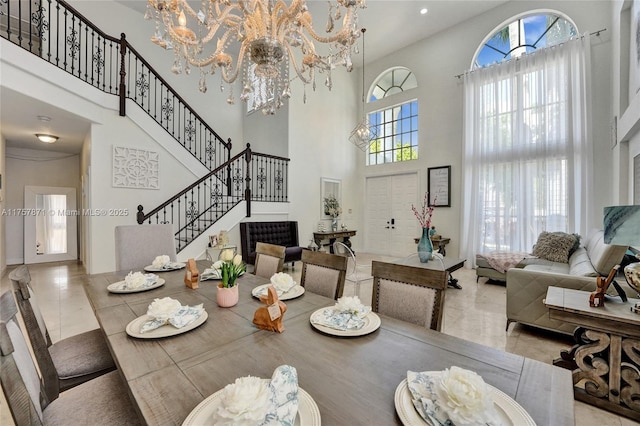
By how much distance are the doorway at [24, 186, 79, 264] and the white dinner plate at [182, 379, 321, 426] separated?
8108 mm

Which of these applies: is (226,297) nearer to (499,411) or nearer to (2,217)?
(499,411)

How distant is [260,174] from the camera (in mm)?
6098

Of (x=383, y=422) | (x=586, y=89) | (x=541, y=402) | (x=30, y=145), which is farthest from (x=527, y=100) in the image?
(x=30, y=145)

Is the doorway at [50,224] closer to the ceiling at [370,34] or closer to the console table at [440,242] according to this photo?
the ceiling at [370,34]

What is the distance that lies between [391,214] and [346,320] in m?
6.10

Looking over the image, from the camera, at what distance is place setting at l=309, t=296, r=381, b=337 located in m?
1.14

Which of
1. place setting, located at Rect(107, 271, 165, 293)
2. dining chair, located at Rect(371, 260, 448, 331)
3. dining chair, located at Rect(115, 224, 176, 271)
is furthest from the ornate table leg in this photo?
dining chair, located at Rect(115, 224, 176, 271)

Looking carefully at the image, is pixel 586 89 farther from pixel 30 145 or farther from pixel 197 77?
pixel 30 145

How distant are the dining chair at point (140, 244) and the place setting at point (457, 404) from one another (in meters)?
2.49

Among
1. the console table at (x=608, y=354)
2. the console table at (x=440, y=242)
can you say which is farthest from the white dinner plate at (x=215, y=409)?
the console table at (x=440, y=242)

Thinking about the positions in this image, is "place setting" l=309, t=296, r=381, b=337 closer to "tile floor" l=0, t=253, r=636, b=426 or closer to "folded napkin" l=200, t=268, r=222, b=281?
"folded napkin" l=200, t=268, r=222, b=281

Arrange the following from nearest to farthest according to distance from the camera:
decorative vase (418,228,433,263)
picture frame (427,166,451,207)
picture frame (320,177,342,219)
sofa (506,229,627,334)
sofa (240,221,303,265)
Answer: sofa (506,229,627,334) → decorative vase (418,228,433,263) → sofa (240,221,303,265) → picture frame (427,166,451,207) → picture frame (320,177,342,219)

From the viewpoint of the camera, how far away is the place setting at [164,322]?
1.13 meters

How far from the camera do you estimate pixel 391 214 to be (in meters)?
7.04
